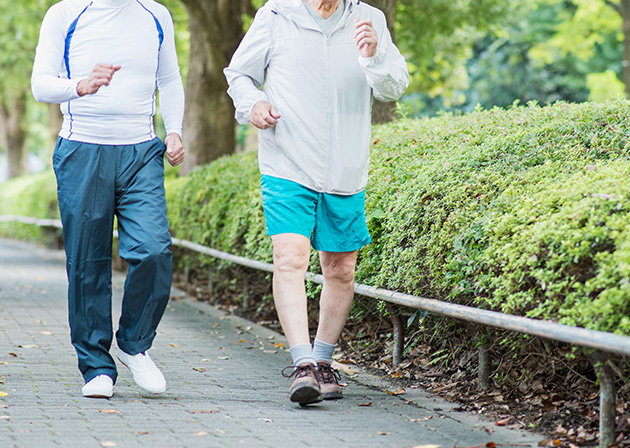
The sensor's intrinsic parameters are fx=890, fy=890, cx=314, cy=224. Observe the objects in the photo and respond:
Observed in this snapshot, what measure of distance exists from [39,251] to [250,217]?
14.0 meters

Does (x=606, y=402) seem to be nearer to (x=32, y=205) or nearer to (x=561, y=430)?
(x=561, y=430)

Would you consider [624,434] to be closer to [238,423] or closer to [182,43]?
[238,423]

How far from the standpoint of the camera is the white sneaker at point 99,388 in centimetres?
448

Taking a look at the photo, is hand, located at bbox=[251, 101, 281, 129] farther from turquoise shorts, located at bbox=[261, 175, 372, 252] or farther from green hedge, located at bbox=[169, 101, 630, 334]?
green hedge, located at bbox=[169, 101, 630, 334]

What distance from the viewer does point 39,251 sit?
807 inches

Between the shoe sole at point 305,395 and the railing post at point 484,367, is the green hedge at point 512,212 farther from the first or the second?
the shoe sole at point 305,395

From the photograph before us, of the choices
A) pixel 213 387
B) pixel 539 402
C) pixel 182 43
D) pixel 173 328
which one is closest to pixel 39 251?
pixel 182 43

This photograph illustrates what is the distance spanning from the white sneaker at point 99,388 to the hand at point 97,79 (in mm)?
1439

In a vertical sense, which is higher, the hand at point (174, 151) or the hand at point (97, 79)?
the hand at point (97, 79)

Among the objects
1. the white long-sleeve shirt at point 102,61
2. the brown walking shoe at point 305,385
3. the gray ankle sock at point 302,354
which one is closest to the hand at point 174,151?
the white long-sleeve shirt at point 102,61

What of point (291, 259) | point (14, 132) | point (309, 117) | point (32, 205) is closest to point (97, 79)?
point (309, 117)

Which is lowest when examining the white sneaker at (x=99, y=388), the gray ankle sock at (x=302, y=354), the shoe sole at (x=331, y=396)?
the shoe sole at (x=331, y=396)

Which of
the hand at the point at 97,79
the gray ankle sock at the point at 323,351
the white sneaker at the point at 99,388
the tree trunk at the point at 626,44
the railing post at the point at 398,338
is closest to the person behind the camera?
the hand at the point at 97,79

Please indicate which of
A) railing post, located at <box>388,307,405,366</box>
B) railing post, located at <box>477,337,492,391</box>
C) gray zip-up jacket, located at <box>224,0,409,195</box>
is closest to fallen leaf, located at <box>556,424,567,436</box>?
railing post, located at <box>477,337,492,391</box>
